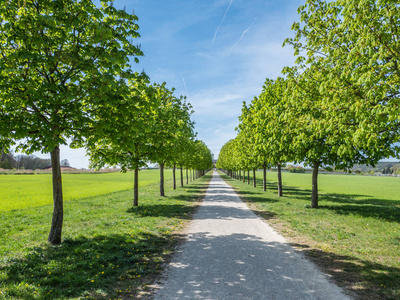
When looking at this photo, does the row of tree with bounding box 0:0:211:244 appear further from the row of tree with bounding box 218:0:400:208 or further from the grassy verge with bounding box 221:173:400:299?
the grassy verge with bounding box 221:173:400:299

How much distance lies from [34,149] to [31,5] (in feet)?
14.6

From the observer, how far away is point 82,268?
20.4 feet

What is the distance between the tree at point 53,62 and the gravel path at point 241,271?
5.03m

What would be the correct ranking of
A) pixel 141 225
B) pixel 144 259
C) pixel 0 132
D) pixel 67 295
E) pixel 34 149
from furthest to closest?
pixel 141 225
pixel 34 149
pixel 144 259
pixel 0 132
pixel 67 295

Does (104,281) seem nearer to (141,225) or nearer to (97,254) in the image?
(97,254)

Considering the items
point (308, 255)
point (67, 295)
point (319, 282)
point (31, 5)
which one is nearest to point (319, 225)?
point (308, 255)

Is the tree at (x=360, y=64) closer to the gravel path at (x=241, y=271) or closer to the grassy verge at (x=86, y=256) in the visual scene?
the gravel path at (x=241, y=271)

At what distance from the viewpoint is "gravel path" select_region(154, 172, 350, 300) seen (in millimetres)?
4891

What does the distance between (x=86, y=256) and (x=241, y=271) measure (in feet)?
15.8

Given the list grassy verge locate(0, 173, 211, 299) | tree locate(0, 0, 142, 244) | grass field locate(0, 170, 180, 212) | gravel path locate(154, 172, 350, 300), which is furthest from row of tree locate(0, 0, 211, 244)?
grass field locate(0, 170, 180, 212)

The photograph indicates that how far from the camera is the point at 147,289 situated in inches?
202

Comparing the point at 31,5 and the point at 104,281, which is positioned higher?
the point at 31,5

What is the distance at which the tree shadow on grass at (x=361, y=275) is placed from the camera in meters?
5.00

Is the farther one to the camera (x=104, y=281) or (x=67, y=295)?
(x=104, y=281)
